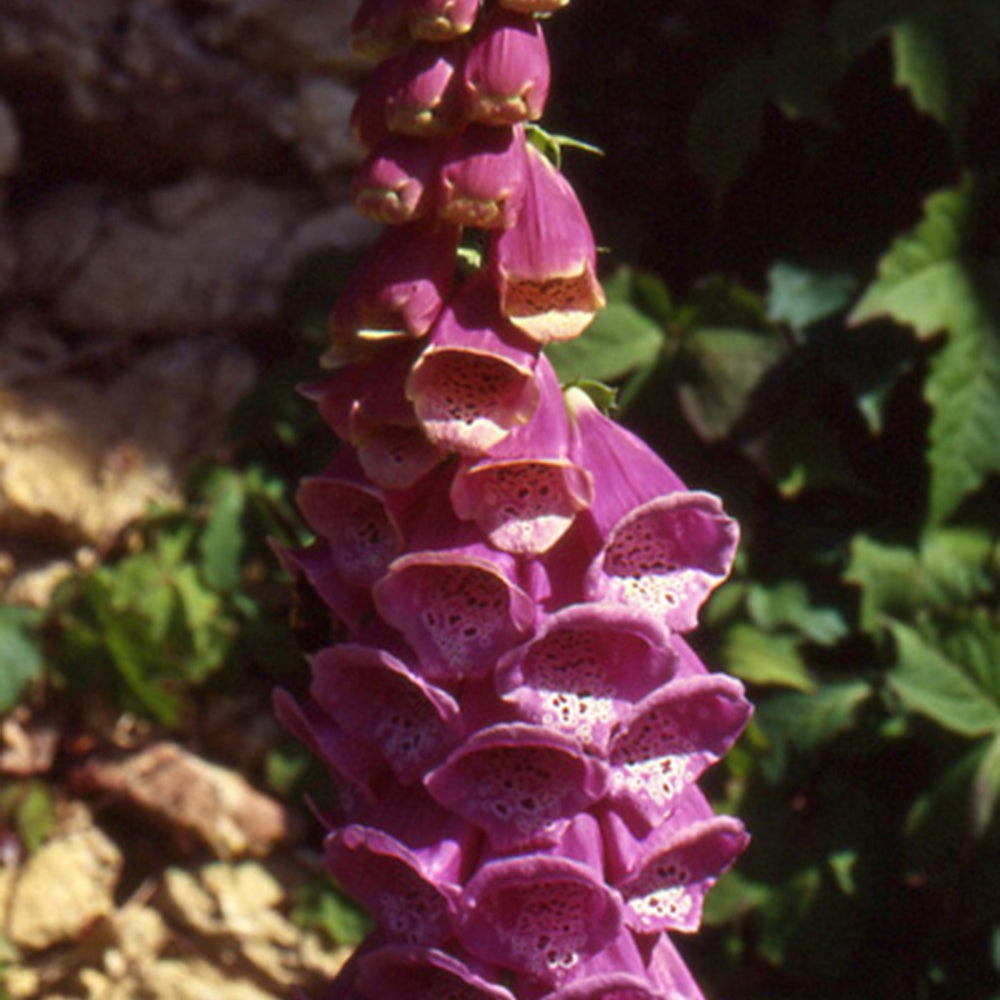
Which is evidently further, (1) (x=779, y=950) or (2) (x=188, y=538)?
(2) (x=188, y=538)

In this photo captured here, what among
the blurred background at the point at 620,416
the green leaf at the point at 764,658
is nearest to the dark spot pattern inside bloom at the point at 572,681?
the blurred background at the point at 620,416

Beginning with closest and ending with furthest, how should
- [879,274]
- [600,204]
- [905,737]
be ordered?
[879,274] < [905,737] < [600,204]

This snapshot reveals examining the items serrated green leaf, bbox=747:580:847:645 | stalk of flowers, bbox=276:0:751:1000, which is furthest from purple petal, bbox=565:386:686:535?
serrated green leaf, bbox=747:580:847:645

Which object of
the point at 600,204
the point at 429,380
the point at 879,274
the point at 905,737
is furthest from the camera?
the point at 600,204

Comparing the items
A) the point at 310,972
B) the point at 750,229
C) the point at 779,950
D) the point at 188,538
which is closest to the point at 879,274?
the point at 750,229

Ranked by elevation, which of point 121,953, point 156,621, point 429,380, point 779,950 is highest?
point 429,380

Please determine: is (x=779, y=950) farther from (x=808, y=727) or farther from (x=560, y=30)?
(x=560, y=30)

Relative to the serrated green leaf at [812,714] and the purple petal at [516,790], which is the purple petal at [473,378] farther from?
the serrated green leaf at [812,714]
